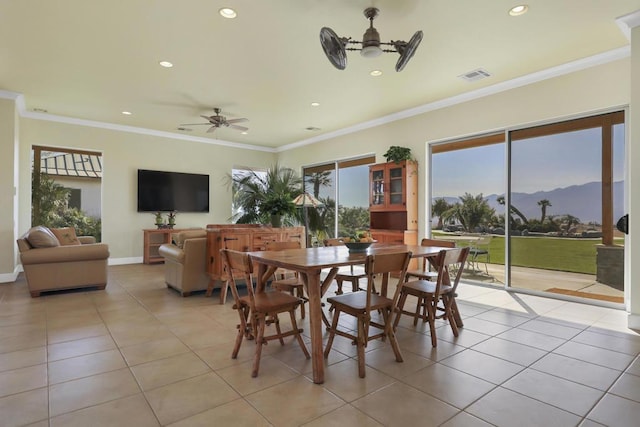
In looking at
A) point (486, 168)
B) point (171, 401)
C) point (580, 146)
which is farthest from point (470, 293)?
point (171, 401)

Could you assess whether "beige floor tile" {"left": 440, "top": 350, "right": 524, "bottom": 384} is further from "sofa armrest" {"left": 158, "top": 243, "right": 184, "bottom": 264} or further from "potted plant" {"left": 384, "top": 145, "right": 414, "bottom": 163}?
"potted plant" {"left": 384, "top": 145, "right": 414, "bottom": 163}

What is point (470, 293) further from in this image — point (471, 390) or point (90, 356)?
point (90, 356)

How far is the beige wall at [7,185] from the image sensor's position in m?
5.29

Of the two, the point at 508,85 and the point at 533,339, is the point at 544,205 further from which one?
the point at 533,339

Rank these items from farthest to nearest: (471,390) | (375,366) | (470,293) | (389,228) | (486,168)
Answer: (389,228), (486,168), (470,293), (375,366), (471,390)

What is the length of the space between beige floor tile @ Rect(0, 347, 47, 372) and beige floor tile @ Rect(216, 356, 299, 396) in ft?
4.61

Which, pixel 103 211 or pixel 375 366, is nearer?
pixel 375 366

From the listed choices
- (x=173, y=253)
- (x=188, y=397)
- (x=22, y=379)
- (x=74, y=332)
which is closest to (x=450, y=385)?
(x=188, y=397)

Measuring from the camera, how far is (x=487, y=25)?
11.1ft

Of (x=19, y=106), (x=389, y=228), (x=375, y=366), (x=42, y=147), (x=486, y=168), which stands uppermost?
(x=19, y=106)

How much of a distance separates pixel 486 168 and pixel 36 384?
5645mm

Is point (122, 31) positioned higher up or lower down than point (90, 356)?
higher up

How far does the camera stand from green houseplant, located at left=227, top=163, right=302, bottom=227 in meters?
4.86

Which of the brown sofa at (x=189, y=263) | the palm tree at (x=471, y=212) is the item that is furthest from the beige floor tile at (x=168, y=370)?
the palm tree at (x=471, y=212)
